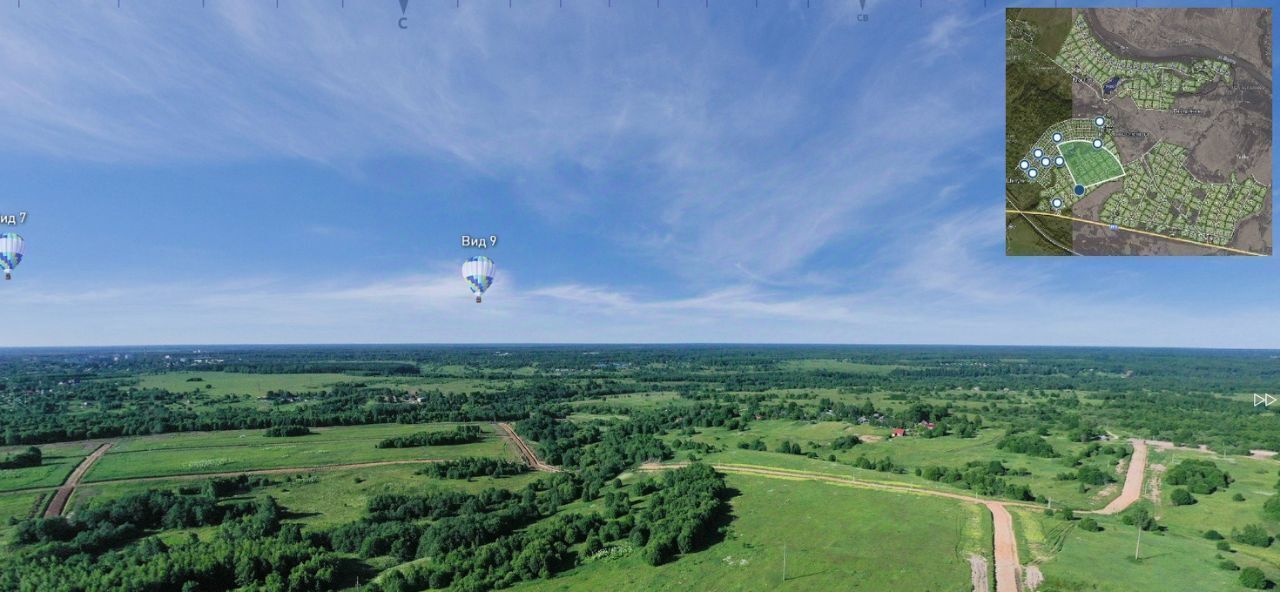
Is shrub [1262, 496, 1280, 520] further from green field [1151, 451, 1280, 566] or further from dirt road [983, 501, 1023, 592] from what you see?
dirt road [983, 501, 1023, 592]

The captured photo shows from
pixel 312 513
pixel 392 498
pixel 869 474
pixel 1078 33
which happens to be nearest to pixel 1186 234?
pixel 1078 33

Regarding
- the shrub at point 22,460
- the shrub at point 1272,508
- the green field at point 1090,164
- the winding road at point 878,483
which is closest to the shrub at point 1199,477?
the winding road at point 878,483

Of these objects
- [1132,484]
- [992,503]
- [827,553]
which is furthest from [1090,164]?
[1132,484]

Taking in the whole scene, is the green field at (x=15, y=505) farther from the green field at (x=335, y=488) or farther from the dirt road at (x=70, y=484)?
the green field at (x=335, y=488)

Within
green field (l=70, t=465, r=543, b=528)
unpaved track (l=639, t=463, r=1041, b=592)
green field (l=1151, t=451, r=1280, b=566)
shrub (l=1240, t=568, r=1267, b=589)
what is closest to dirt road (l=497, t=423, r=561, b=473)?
green field (l=70, t=465, r=543, b=528)

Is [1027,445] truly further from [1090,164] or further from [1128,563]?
[1090,164]

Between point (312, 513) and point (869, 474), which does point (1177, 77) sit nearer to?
point (869, 474)
